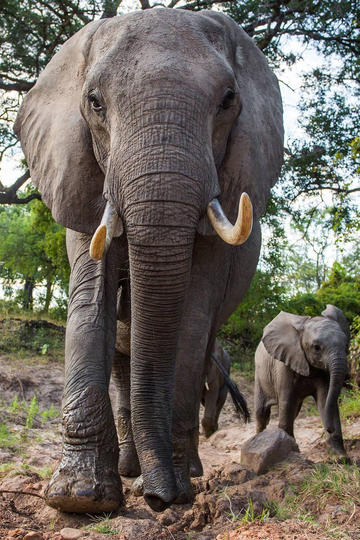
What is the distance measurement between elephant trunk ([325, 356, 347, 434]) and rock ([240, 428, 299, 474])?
1.34m

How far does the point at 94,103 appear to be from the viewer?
11.2 ft

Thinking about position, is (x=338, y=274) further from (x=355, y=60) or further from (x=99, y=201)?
(x=99, y=201)

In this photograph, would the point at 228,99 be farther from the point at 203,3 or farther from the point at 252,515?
the point at 203,3

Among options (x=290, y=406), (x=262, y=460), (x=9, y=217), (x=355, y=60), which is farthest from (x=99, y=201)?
(x=9, y=217)

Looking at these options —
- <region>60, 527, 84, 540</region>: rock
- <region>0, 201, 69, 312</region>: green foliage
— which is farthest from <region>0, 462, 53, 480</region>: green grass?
<region>0, 201, 69, 312</region>: green foliage

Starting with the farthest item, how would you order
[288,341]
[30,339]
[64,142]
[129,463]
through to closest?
[30,339]
[288,341]
[129,463]
[64,142]

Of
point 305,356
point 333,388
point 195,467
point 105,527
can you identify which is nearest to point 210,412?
point 305,356

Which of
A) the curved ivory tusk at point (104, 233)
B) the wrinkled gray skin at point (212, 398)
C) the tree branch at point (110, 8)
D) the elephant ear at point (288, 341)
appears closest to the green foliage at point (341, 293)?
the wrinkled gray skin at point (212, 398)

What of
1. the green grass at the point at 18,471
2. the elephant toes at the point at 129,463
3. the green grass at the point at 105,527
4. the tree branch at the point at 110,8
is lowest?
the green grass at the point at 105,527

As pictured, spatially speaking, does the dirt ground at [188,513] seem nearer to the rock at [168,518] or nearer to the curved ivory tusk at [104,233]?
the rock at [168,518]

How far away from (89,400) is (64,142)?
4.51 ft

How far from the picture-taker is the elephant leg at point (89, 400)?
2.98 meters

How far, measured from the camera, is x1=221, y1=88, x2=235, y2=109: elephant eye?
3465 mm

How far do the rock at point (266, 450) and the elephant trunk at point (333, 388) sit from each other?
134 centimetres
